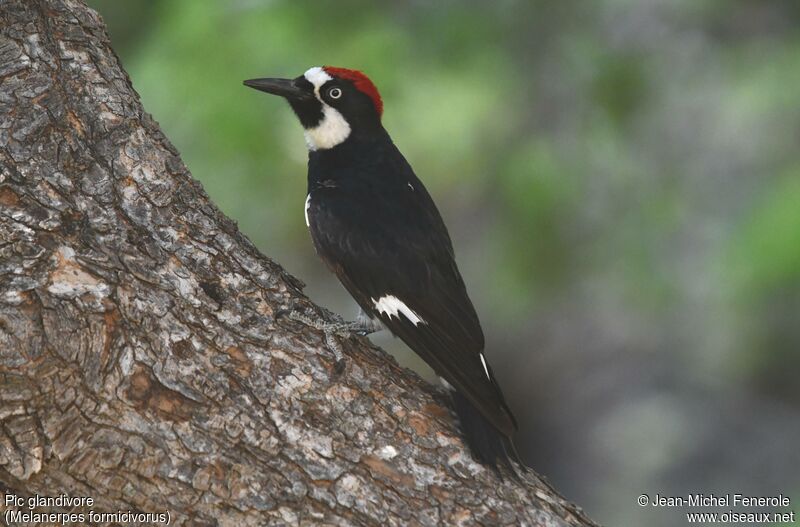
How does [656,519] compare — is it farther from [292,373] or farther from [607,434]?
[292,373]

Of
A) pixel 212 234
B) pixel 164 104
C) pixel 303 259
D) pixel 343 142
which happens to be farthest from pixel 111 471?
pixel 303 259

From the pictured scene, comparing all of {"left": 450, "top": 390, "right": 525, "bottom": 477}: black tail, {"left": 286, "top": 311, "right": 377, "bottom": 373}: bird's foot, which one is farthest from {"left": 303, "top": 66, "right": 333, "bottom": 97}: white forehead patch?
{"left": 450, "top": 390, "right": 525, "bottom": 477}: black tail

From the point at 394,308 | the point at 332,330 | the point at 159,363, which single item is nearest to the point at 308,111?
the point at 394,308

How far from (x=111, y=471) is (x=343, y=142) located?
1454mm

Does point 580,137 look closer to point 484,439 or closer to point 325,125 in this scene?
point 325,125

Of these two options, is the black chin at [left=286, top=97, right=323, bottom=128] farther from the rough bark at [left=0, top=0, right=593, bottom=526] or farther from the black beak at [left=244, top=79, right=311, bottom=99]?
the rough bark at [left=0, top=0, right=593, bottom=526]

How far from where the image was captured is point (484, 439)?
214cm

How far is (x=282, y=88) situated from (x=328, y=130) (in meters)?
0.19

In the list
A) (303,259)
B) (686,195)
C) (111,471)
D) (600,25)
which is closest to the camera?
(111,471)

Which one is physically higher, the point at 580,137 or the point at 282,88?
the point at 580,137

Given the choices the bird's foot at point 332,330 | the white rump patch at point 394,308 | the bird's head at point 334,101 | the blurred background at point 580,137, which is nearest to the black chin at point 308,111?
the bird's head at point 334,101

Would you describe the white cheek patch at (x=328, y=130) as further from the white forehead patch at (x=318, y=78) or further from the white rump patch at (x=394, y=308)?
the white rump patch at (x=394, y=308)

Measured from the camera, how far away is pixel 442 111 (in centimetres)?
352

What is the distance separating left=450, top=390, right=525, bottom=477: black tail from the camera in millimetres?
2127
